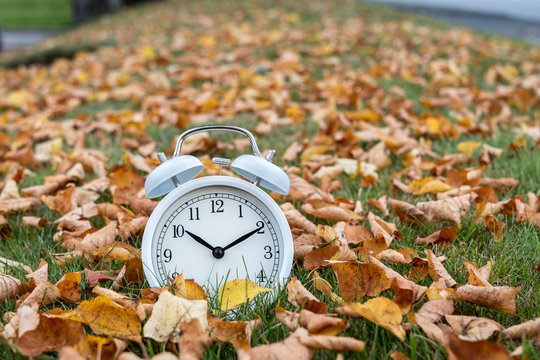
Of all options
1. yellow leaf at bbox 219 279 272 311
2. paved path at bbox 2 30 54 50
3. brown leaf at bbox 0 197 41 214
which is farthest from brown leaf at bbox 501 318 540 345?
paved path at bbox 2 30 54 50

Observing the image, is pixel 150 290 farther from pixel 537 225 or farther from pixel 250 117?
pixel 250 117

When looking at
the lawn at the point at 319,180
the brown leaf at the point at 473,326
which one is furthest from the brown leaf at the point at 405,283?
the brown leaf at the point at 473,326

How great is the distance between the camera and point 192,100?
4301 mm

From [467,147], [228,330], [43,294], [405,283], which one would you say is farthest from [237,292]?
[467,147]

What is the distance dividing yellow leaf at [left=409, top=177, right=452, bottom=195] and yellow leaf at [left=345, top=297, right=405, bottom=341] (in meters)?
1.03

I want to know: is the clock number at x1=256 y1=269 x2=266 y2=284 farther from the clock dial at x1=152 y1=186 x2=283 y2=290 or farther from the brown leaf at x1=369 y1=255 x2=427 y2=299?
the brown leaf at x1=369 y1=255 x2=427 y2=299

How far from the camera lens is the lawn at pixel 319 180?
51.4 inches

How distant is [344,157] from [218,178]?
146cm

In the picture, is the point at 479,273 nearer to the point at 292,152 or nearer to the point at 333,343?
the point at 333,343

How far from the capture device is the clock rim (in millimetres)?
1448

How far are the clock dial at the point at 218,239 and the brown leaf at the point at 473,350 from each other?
1.77 ft

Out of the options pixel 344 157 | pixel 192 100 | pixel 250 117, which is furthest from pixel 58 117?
pixel 344 157

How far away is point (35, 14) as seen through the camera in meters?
20.8

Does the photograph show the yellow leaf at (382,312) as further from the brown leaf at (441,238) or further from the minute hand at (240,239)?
the brown leaf at (441,238)
